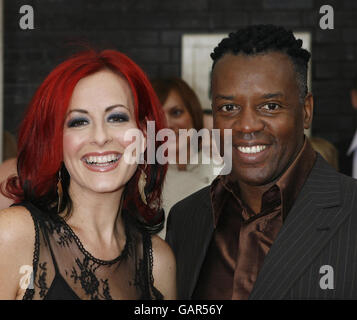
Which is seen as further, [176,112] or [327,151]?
[327,151]

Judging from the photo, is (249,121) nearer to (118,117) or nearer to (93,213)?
(118,117)

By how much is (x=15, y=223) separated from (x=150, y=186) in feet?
1.71

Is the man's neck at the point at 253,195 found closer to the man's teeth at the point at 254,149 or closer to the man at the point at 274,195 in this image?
the man at the point at 274,195

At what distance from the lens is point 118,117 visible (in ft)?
5.65

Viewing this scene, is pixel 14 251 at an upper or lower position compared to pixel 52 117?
lower

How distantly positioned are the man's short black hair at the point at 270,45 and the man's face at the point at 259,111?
18 millimetres

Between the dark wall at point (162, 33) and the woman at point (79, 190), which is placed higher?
the dark wall at point (162, 33)

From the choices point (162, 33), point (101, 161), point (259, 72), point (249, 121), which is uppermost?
point (162, 33)

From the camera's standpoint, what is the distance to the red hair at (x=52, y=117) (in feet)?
5.49

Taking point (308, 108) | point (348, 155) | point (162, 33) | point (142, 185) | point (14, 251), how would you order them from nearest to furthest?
1. point (14, 251)
2. point (308, 108)
3. point (142, 185)
4. point (348, 155)
5. point (162, 33)

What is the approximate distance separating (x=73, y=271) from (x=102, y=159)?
0.32 meters

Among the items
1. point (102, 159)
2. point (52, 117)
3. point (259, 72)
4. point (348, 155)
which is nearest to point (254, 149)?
point (259, 72)

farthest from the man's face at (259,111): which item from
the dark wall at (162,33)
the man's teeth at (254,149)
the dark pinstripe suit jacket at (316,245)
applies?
the dark wall at (162,33)
